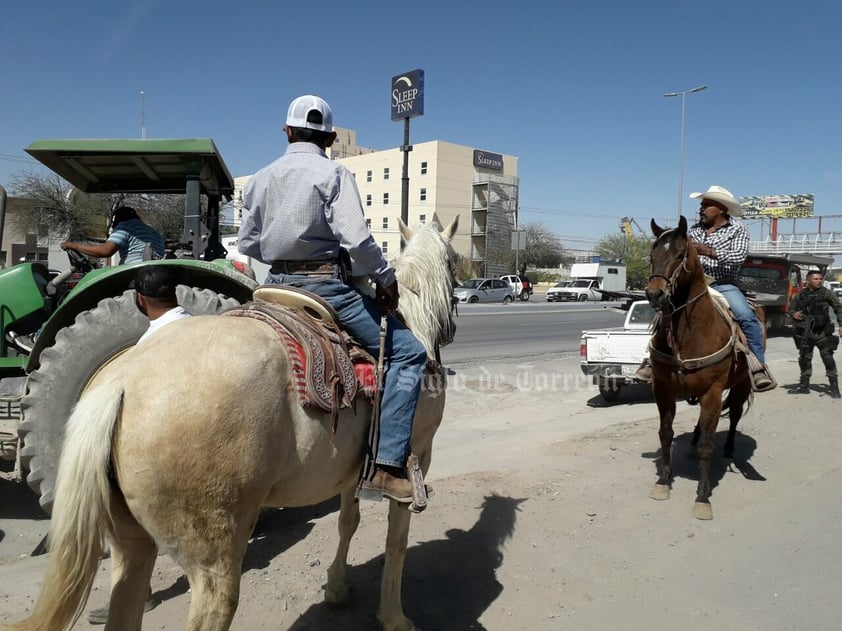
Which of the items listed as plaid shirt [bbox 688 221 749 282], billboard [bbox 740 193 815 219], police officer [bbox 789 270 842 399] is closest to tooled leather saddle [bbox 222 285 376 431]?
plaid shirt [bbox 688 221 749 282]

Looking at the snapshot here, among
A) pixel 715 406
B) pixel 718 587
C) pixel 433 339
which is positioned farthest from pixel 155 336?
pixel 715 406

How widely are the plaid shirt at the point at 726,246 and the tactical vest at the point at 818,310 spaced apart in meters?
6.10

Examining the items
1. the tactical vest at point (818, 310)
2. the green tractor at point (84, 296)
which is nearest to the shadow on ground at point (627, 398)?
the tactical vest at point (818, 310)

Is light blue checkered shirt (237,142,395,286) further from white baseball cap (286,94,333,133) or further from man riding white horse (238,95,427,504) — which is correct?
white baseball cap (286,94,333,133)

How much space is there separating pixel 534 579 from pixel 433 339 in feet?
5.83

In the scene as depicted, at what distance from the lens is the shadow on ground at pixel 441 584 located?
11.4 ft

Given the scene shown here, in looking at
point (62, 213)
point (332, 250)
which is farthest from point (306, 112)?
point (62, 213)

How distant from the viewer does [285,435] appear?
2.46 m

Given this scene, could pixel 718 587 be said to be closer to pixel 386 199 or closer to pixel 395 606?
pixel 395 606

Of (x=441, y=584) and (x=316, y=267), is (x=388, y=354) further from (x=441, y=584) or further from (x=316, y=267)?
(x=441, y=584)

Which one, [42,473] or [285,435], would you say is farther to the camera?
[42,473]

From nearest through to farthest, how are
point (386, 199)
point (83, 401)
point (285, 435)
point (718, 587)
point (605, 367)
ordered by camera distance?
1. point (83, 401)
2. point (285, 435)
3. point (718, 587)
4. point (605, 367)
5. point (386, 199)

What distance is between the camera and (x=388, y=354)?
10.2 feet

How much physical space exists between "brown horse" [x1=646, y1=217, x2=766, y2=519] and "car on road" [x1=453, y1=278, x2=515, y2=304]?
34.2 m
